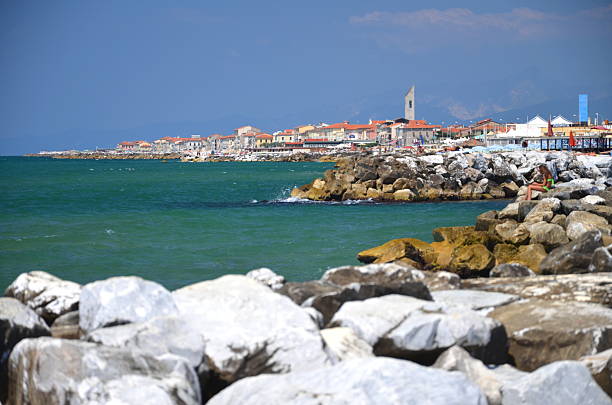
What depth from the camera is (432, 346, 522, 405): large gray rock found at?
4.34 meters

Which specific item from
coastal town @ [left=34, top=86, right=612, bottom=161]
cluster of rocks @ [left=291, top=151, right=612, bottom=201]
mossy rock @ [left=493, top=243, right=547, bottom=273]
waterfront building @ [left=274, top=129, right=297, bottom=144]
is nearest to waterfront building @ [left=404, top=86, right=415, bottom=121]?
coastal town @ [left=34, top=86, right=612, bottom=161]

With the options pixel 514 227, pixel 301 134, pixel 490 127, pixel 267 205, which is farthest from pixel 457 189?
pixel 301 134

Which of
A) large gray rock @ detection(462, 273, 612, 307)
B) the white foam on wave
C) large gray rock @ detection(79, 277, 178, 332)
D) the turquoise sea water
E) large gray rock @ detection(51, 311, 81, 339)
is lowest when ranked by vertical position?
the turquoise sea water

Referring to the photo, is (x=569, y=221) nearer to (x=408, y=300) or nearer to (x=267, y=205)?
Result: (x=408, y=300)

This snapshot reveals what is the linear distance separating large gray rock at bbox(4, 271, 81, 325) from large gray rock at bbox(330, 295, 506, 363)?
2.29 m

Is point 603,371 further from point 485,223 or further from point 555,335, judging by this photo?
point 485,223

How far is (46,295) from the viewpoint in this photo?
18.7ft

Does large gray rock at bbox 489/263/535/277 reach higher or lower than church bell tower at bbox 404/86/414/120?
lower

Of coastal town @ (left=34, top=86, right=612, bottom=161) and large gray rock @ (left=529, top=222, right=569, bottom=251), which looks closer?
large gray rock @ (left=529, top=222, right=569, bottom=251)

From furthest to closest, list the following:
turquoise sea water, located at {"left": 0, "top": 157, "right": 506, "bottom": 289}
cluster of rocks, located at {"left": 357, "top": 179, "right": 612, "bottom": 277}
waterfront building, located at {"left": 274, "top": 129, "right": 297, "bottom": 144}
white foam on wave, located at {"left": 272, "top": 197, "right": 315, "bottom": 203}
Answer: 1. waterfront building, located at {"left": 274, "top": 129, "right": 297, "bottom": 144}
2. white foam on wave, located at {"left": 272, "top": 197, "right": 315, "bottom": 203}
3. turquoise sea water, located at {"left": 0, "top": 157, "right": 506, "bottom": 289}
4. cluster of rocks, located at {"left": 357, "top": 179, "right": 612, "bottom": 277}

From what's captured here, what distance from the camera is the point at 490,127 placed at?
119 meters

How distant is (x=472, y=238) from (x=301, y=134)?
152327 millimetres

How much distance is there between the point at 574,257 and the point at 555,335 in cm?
311

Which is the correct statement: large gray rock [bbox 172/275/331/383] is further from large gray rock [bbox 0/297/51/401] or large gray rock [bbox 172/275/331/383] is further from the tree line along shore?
Answer: large gray rock [bbox 0/297/51/401]
